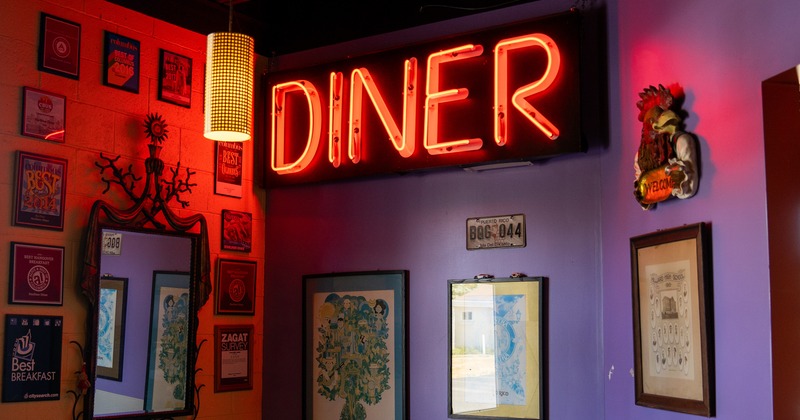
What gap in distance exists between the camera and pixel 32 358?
436 cm

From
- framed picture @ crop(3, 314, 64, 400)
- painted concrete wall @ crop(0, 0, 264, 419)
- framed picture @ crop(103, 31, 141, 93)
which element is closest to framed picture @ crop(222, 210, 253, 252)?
painted concrete wall @ crop(0, 0, 264, 419)

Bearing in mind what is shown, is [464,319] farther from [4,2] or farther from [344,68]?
[4,2]

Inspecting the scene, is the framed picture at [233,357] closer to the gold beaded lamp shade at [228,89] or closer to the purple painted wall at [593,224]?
the purple painted wall at [593,224]

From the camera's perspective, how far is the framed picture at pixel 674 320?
3441mm

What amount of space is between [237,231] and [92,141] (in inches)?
46.3

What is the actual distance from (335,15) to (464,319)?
2.27 meters

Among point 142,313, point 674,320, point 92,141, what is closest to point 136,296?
point 142,313

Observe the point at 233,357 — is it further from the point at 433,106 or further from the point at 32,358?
the point at 433,106

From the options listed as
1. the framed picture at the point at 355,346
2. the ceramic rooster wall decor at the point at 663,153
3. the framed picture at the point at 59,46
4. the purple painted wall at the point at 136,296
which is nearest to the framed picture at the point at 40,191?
the purple painted wall at the point at 136,296

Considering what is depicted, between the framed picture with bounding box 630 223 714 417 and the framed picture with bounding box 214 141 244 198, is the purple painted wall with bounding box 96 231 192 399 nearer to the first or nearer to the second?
the framed picture with bounding box 214 141 244 198

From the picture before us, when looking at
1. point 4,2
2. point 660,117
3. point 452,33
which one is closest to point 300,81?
point 452,33

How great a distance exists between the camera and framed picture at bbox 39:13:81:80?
4559 millimetres

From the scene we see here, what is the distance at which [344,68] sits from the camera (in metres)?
5.46

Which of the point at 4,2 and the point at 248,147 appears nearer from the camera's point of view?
the point at 4,2
